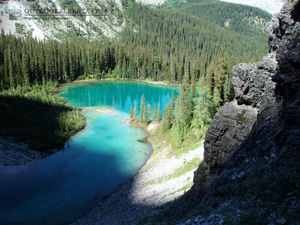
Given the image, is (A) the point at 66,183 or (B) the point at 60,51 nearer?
(A) the point at 66,183

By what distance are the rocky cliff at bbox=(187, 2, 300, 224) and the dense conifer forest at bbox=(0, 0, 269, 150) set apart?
22467mm

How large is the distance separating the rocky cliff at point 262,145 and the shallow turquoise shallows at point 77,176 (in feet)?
56.2

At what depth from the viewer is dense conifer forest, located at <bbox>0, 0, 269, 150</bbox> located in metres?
45.9

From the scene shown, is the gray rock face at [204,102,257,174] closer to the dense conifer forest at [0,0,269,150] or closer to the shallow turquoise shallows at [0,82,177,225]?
the shallow turquoise shallows at [0,82,177,225]

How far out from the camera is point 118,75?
130 metres

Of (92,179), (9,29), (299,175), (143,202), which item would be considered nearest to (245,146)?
(299,175)

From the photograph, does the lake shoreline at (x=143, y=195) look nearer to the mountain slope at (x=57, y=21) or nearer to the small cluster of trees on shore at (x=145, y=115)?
the small cluster of trees on shore at (x=145, y=115)

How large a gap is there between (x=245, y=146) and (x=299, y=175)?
478cm

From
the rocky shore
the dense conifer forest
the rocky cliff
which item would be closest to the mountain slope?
the dense conifer forest

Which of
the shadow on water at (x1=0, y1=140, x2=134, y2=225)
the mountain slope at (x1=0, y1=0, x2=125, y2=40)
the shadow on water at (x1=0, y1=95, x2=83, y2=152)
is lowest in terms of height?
the shadow on water at (x1=0, y1=140, x2=134, y2=225)

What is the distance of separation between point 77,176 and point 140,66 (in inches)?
3994

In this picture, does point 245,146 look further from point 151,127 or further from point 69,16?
point 69,16

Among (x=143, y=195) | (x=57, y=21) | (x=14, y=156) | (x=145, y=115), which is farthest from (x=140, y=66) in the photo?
(x=143, y=195)

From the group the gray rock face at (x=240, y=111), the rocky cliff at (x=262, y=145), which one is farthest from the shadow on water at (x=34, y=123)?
the rocky cliff at (x=262, y=145)
